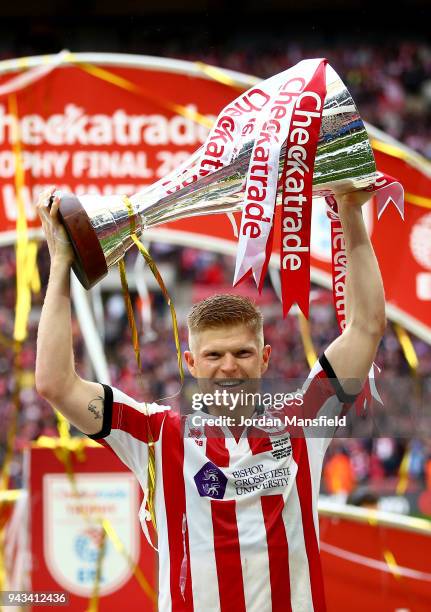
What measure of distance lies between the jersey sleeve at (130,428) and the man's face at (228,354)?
0.12 metres

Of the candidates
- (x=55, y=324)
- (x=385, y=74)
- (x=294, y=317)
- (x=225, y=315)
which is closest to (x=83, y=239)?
(x=55, y=324)

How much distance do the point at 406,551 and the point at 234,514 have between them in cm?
226

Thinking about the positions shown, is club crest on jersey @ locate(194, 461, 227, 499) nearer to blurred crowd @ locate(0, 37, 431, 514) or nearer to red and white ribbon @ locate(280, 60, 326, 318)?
red and white ribbon @ locate(280, 60, 326, 318)

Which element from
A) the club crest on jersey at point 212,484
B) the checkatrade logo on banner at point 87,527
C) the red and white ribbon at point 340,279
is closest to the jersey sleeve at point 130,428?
the club crest on jersey at point 212,484

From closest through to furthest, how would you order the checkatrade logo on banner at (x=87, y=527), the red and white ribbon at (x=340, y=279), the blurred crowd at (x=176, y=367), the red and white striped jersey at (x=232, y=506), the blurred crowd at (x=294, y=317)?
1. the red and white striped jersey at (x=232, y=506)
2. the red and white ribbon at (x=340, y=279)
3. the checkatrade logo on banner at (x=87, y=527)
4. the blurred crowd at (x=176, y=367)
5. the blurred crowd at (x=294, y=317)

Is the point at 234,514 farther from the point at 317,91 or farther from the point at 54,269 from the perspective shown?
the point at 317,91

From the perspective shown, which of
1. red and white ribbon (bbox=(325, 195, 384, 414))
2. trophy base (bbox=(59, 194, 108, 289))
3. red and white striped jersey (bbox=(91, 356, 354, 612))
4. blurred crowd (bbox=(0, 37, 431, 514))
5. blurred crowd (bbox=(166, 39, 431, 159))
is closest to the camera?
trophy base (bbox=(59, 194, 108, 289))

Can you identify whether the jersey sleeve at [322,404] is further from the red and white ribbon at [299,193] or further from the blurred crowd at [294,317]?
the blurred crowd at [294,317]

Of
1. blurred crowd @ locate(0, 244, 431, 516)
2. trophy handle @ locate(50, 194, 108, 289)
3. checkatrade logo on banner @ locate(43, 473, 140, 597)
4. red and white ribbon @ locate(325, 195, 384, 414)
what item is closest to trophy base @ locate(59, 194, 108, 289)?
trophy handle @ locate(50, 194, 108, 289)

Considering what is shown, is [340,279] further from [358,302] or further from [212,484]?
[212,484]

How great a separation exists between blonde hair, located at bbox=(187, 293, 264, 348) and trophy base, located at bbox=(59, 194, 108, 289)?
0.23 m

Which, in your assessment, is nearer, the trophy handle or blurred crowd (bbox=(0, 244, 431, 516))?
the trophy handle

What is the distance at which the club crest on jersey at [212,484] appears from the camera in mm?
1581

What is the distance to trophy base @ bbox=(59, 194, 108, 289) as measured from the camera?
144cm
